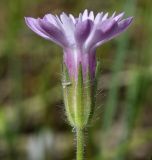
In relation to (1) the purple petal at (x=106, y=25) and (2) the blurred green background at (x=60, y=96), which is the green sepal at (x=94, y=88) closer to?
(1) the purple petal at (x=106, y=25)

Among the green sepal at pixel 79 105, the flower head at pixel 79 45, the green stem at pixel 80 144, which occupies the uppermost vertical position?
the flower head at pixel 79 45

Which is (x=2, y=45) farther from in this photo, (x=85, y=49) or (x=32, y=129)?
(x=85, y=49)

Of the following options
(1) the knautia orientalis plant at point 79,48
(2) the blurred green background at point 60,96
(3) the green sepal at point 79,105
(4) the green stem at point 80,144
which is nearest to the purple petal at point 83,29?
(1) the knautia orientalis plant at point 79,48

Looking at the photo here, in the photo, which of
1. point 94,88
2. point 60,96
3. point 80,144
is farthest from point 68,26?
point 60,96

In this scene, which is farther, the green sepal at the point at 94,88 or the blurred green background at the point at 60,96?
the blurred green background at the point at 60,96

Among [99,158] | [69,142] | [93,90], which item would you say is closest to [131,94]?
[99,158]

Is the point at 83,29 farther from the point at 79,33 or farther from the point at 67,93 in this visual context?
the point at 67,93

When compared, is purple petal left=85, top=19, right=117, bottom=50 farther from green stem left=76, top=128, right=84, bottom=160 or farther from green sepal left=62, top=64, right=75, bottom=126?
green stem left=76, top=128, right=84, bottom=160
